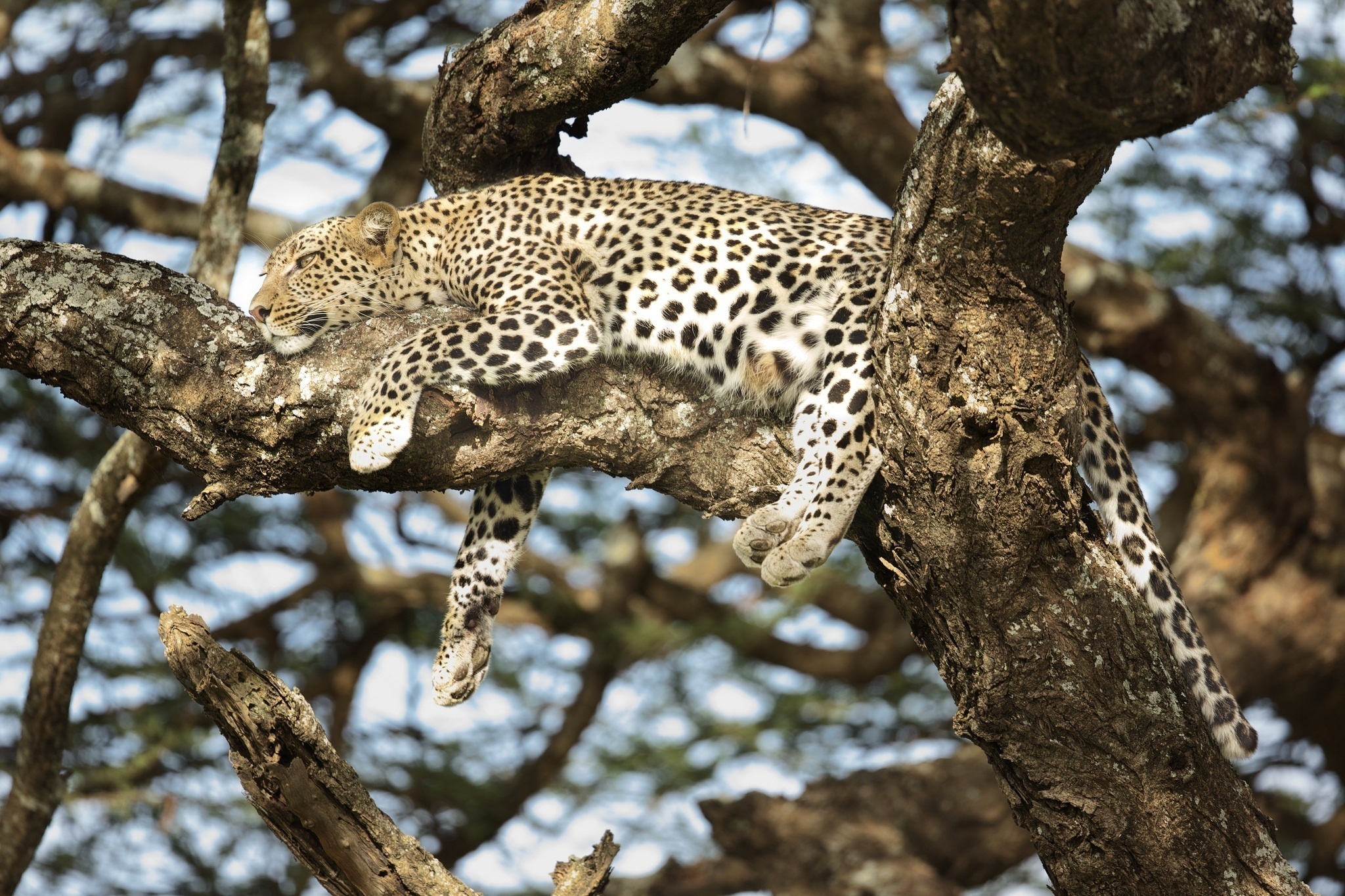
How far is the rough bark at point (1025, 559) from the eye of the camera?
139 inches

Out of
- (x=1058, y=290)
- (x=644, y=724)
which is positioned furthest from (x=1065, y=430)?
(x=644, y=724)

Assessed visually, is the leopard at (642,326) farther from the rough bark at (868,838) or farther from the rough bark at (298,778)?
the rough bark at (868,838)

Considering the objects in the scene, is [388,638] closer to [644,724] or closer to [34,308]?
[644,724]

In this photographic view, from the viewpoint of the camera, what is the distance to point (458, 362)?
4652 millimetres

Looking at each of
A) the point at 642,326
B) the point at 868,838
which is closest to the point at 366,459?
the point at 642,326

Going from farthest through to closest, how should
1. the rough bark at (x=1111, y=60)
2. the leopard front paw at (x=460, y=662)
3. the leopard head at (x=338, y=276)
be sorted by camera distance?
the leopard head at (x=338, y=276), the leopard front paw at (x=460, y=662), the rough bark at (x=1111, y=60)

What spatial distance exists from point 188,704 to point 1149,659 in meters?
7.50

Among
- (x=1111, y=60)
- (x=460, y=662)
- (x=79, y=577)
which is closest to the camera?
(x=1111, y=60)

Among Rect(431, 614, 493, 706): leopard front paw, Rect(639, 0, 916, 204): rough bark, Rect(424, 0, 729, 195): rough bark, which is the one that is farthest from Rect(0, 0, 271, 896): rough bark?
Rect(639, 0, 916, 204): rough bark

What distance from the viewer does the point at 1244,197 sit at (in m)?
10.8

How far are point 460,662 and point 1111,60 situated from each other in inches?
141

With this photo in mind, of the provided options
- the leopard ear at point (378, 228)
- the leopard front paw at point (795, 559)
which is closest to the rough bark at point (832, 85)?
the leopard ear at point (378, 228)

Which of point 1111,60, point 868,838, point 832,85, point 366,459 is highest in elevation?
point 832,85

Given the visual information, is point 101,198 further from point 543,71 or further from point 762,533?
point 762,533
